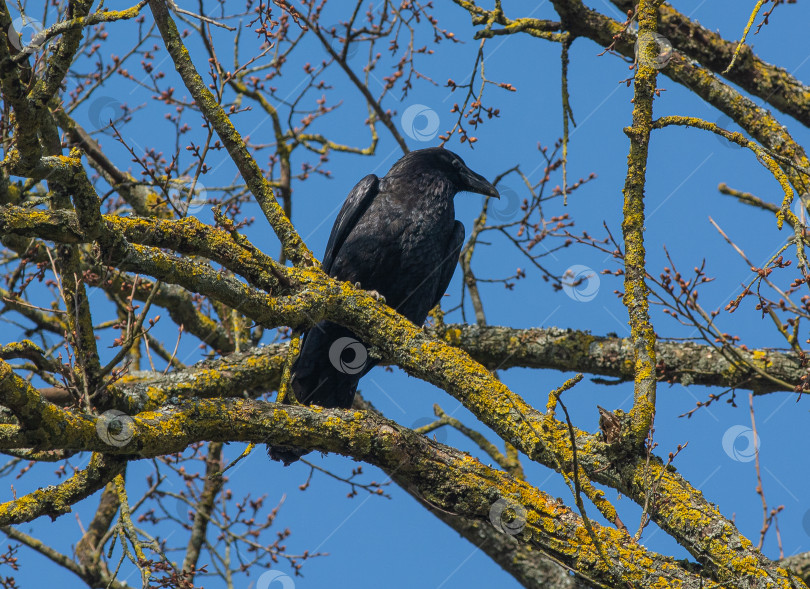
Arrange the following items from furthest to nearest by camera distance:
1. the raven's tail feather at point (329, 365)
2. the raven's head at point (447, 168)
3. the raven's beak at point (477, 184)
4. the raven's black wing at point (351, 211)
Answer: the raven's beak at point (477, 184)
the raven's head at point (447, 168)
the raven's black wing at point (351, 211)
the raven's tail feather at point (329, 365)

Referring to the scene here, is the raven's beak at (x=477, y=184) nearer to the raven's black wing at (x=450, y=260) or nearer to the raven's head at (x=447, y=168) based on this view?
the raven's head at (x=447, y=168)

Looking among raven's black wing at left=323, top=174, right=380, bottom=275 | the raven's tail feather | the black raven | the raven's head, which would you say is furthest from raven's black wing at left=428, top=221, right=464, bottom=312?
the raven's tail feather

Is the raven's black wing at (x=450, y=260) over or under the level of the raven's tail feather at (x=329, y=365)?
over

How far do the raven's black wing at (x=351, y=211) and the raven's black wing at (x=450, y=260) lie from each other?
624 mm

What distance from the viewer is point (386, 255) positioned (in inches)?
195

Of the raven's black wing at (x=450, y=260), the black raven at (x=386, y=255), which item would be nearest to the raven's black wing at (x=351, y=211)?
the black raven at (x=386, y=255)

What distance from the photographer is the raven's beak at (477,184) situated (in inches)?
220

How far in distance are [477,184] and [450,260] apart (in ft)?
2.04

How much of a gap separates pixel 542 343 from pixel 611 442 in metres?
2.05

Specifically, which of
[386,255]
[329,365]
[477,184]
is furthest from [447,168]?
Answer: [329,365]

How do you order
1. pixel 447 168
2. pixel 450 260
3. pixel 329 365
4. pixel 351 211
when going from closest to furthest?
pixel 329 365, pixel 351 211, pixel 450 260, pixel 447 168

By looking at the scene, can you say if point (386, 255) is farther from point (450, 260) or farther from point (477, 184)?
point (477, 184)

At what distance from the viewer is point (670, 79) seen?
199 inches

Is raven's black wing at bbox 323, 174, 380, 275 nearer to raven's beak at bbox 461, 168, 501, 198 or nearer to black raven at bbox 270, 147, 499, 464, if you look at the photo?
black raven at bbox 270, 147, 499, 464
